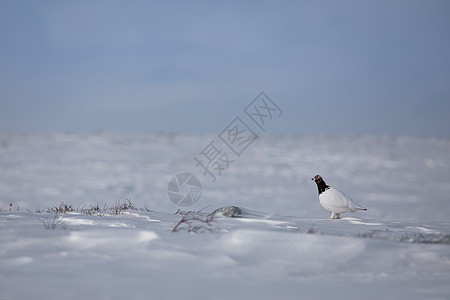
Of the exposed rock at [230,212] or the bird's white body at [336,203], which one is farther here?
the bird's white body at [336,203]

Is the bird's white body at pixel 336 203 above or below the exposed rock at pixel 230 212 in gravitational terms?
above

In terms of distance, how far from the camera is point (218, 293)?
2.71 meters

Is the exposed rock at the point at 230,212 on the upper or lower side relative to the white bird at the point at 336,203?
lower

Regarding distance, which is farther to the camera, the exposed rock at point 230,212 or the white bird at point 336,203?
the white bird at point 336,203

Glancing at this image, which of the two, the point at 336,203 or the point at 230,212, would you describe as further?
the point at 336,203

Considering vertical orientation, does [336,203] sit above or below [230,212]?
above

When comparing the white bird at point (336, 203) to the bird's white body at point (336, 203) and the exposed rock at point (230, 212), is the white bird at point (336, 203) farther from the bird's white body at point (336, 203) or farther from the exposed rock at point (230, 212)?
the exposed rock at point (230, 212)

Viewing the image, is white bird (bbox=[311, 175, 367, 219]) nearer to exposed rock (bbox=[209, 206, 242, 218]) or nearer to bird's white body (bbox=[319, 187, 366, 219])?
bird's white body (bbox=[319, 187, 366, 219])

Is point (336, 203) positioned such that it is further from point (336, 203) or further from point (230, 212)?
point (230, 212)

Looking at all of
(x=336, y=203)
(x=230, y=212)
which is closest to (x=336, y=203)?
(x=336, y=203)

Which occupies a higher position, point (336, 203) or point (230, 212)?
point (336, 203)

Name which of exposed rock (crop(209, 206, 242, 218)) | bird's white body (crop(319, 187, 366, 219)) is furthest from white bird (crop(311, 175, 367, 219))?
exposed rock (crop(209, 206, 242, 218))

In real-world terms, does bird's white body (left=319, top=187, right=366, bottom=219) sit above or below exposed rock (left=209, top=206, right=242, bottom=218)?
above

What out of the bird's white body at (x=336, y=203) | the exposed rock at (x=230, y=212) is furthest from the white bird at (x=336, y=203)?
the exposed rock at (x=230, y=212)
